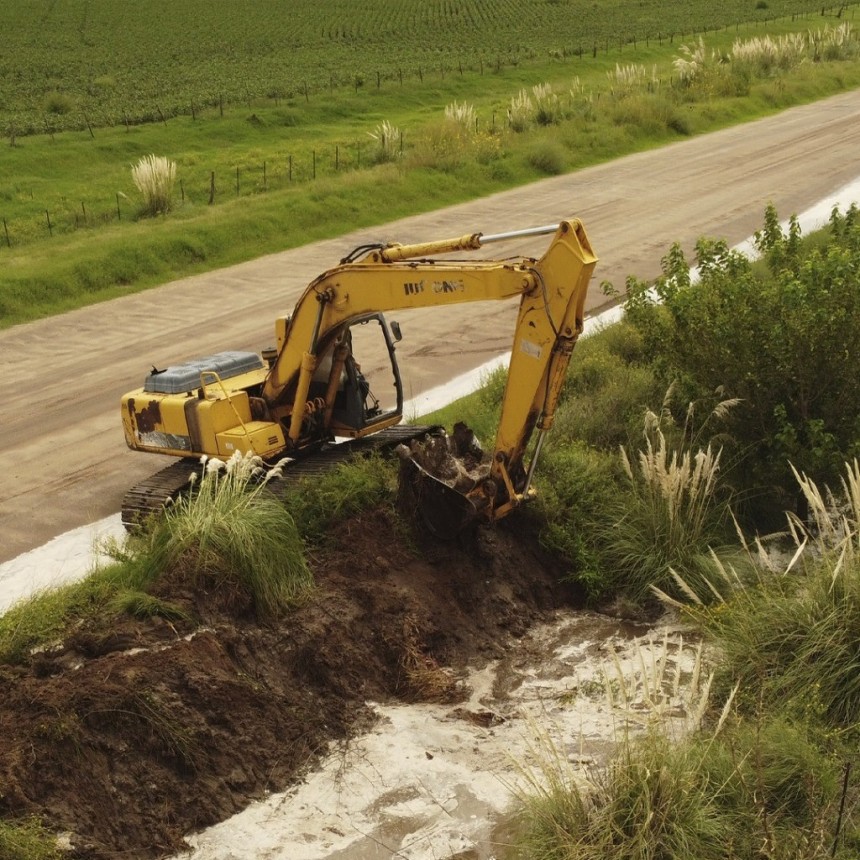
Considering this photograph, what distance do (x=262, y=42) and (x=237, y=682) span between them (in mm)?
56866

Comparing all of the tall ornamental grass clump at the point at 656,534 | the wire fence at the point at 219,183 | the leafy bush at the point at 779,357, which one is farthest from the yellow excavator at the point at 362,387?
the wire fence at the point at 219,183

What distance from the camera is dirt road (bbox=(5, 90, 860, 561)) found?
1488 cm

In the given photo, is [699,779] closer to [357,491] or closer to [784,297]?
[357,491]

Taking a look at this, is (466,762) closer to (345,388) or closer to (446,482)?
(446,482)

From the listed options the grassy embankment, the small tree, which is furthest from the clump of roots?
the small tree

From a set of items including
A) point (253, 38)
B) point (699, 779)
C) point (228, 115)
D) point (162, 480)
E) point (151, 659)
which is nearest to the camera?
point (699, 779)

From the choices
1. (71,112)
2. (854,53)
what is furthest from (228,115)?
(854,53)

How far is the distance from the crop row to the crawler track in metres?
24.7

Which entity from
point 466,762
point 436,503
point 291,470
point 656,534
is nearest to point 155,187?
point 291,470

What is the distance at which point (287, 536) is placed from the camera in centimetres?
1100

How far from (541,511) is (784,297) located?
3.19 metres

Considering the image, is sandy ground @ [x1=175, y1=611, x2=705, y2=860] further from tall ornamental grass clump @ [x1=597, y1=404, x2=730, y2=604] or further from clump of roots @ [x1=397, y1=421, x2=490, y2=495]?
clump of roots @ [x1=397, y1=421, x2=490, y2=495]

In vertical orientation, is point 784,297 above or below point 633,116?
below

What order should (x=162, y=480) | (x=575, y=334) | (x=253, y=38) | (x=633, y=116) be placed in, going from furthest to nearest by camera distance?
(x=253, y=38) < (x=633, y=116) < (x=162, y=480) < (x=575, y=334)
